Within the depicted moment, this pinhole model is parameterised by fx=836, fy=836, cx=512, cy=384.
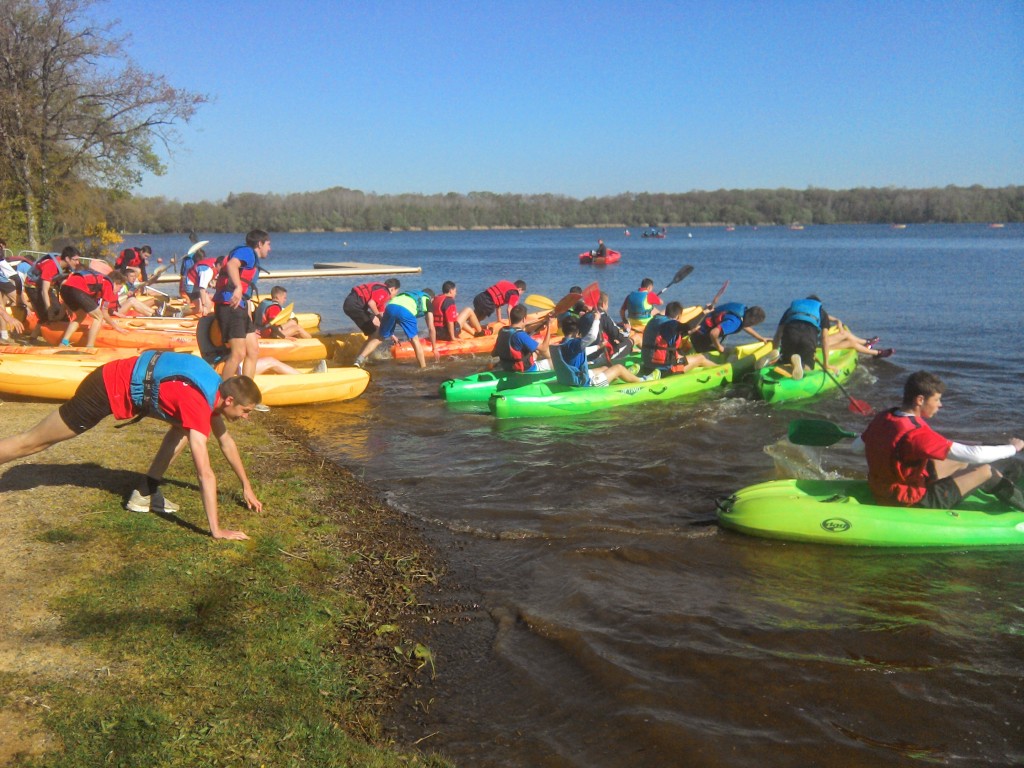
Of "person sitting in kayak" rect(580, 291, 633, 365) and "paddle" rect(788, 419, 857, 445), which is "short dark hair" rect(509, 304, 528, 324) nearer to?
"person sitting in kayak" rect(580, 291, 633, 365)

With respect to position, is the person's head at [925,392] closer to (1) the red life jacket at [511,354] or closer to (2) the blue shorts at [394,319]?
(1) the red life jacket at [511,354]

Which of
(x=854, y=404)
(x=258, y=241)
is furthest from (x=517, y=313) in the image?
(x=854, y=404)

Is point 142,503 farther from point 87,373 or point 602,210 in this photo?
point 602,210

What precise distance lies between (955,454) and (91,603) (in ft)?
18.0

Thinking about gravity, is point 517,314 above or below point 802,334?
above

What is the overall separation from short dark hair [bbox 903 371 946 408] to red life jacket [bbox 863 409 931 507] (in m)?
0.15

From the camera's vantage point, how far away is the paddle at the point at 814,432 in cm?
691

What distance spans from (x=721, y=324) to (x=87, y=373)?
27.2 feet

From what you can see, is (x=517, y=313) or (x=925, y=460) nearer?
(x=925, y=460)

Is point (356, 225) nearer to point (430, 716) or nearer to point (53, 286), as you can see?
point (53, 286)

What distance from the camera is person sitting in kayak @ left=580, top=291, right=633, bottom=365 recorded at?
1073cm

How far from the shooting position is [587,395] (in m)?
10.2

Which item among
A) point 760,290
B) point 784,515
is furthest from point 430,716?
point 760,290

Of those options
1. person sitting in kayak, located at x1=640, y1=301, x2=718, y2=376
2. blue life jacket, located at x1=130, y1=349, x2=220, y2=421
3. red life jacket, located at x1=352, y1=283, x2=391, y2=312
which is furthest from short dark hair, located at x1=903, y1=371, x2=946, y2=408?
red life jacket, located at x1=352, y1=283, x2=391, y2=312
